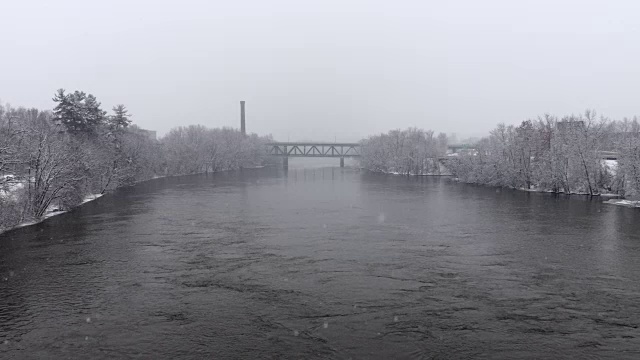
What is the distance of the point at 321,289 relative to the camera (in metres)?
23.3

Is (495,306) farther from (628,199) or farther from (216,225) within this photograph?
(628,199)

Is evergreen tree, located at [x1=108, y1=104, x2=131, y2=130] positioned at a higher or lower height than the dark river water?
higher

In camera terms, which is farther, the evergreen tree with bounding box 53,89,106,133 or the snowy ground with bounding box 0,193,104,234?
the evergreen tree with bounding box 53,89,106,133

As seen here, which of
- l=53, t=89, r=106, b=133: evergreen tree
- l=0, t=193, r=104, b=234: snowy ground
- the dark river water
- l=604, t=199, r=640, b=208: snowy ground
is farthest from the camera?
l=53, t=89, r=106, b=133: evergreen tree

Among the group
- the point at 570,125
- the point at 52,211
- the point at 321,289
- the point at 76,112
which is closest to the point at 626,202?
the point at 570,125

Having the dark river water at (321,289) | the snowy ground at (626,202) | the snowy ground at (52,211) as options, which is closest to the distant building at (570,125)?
the snowy ground at (626,202)

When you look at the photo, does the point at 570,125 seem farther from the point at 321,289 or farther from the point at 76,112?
the point at 76,112

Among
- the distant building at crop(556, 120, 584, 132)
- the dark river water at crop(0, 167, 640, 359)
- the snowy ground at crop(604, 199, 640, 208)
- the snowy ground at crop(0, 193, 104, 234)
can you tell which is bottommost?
the dark river water at crop(0, 167, 640, 359)

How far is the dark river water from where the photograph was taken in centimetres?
1698

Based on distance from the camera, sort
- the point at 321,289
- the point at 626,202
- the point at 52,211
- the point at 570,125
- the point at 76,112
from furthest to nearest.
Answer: the point at 570,125 → the point at 76,112 → the point at 626,202 → the point at 52,211 → the point at 321,289

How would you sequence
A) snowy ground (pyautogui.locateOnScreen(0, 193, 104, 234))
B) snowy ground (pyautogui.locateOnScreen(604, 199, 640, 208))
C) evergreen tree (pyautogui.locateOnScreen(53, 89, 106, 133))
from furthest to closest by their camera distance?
evergreen tree (pyautogui.locateOnScreen(53, 89, 106, 133)), snowy ground (pyautogui.locateOnScreen(604, 199, 640, 208)), snowy ground (pyautogui.locateOnScreen(0, 193, 104, 234))

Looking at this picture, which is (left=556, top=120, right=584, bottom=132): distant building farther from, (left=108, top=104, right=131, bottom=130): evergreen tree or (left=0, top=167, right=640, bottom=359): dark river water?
(left=108, top=104, right=131, bottom=130): evergreen tree

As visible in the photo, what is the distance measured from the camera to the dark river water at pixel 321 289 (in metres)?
17.0

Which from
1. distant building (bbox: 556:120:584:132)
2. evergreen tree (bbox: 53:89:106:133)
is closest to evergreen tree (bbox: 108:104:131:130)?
evergreen tree (bbox: 53:89:106:133)
